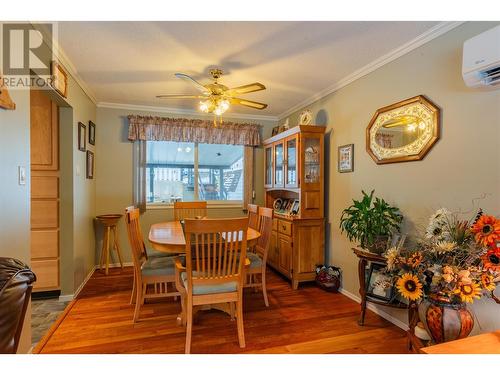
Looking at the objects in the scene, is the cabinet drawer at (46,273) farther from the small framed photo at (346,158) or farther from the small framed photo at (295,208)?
the small framed photo at (346,158)

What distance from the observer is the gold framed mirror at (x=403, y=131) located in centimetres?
203

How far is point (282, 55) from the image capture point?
241 cm

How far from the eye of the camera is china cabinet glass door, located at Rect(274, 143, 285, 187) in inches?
144

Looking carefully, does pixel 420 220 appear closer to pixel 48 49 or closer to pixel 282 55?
pixel 282 55

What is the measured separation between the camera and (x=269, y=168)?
413 centimetres

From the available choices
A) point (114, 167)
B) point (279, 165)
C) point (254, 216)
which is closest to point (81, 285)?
point (114, 167)

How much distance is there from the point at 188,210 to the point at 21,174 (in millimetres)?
2103

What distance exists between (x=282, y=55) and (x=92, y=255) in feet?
11.5

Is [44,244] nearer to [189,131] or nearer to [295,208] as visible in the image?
[189,131]

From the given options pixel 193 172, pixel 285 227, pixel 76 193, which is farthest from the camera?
pixel 193 172

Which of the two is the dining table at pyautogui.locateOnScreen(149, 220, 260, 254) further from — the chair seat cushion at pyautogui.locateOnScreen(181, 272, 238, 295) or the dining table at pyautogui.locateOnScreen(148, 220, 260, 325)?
the chair seat cushion at pyautogui.locateOnScreen(181, 272, 238, 295)

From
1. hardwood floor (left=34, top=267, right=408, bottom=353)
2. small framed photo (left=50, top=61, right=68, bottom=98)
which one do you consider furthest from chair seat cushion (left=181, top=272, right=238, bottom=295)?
small framed photo (left=50, top=61, right=68, bottom=98)

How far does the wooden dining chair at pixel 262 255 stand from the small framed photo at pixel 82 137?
219 centimetres

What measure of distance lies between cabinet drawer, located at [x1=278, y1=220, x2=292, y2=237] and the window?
1.20 meters
